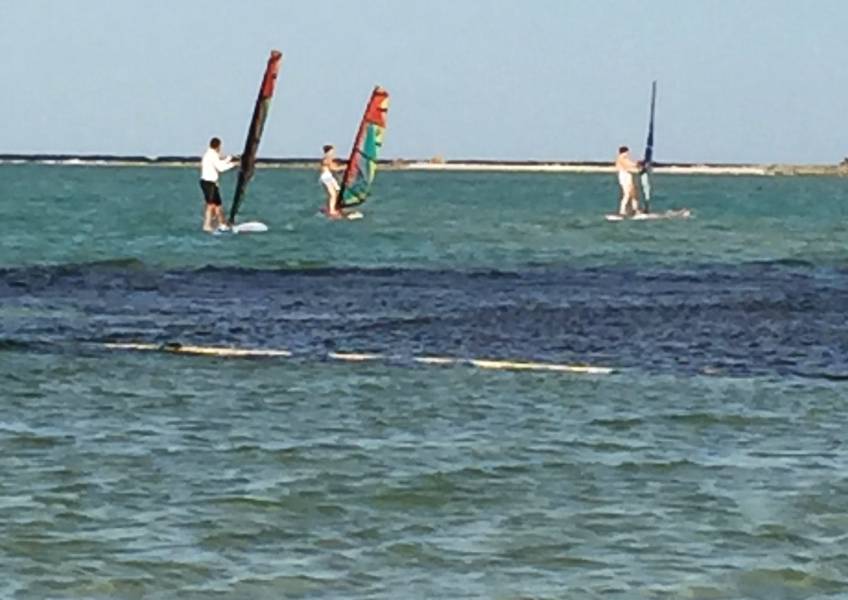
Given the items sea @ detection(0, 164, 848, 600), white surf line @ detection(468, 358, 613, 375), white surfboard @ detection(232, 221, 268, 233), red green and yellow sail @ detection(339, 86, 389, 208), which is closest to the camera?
sea @ detection(0, 164, 848, 600)

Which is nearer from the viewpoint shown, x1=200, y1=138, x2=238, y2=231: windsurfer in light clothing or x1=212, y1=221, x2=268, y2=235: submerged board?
x1=200, y1=138, x2=238, y2=231: windsurfer in light clothing

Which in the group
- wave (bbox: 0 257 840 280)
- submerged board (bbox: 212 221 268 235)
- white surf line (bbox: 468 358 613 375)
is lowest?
submerged board (bbox: 212 221 268 235)

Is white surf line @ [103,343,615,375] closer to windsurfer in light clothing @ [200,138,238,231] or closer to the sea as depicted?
the sea

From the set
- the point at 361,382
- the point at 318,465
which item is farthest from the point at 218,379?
the point at 318,465

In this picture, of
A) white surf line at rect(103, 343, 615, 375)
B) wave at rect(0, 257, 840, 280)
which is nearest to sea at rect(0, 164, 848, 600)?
white surf line at rect(103, 343, 615, 375)

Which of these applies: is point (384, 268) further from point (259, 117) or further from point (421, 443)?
point (421, 443)

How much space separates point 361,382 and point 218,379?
3.30ft

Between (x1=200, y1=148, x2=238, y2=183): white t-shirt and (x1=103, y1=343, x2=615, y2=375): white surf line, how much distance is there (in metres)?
15.4

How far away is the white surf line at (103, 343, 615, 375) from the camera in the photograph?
1575 cm

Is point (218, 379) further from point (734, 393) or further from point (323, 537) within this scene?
point (323, 537)

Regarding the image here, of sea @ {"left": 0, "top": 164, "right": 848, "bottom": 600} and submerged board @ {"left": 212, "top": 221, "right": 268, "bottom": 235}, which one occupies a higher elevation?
sea @ {"left": 0, "top": 164, "right": 848, "bottom": 600}

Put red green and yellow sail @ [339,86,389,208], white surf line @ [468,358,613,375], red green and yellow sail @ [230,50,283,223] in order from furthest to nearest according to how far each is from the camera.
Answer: red green and yellow sail @ [339,86,389,208], red green and yellow sail @ [230,50,283,223], white surf line @ [468,358,613,375]

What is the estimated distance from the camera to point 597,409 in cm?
1348

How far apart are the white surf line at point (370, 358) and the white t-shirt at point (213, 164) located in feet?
50.6
